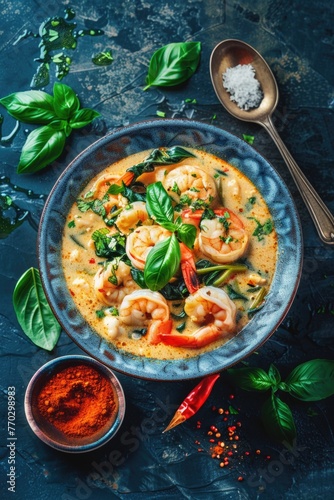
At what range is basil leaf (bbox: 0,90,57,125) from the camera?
16.3ft

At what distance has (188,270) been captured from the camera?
14.7 ft

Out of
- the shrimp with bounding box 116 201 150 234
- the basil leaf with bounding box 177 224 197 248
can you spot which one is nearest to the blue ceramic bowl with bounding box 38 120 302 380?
the shrimp with bounding box 116 201 150 234

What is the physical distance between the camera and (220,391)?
483 centimetres

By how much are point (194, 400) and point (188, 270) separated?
95 centimetres

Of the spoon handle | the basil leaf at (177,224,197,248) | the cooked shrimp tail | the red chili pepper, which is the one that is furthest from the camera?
the spoon handle

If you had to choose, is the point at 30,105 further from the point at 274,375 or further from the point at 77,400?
the point at 274,375

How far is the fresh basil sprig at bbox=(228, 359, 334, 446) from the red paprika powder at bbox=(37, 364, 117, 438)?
36.0 inches

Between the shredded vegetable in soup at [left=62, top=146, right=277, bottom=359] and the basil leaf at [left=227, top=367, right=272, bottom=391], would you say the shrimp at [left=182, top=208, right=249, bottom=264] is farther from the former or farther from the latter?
the basil leaf at [left=227, top=367, right=272, bottom=391]

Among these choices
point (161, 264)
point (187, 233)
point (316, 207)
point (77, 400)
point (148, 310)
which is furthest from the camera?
point (316, 207)

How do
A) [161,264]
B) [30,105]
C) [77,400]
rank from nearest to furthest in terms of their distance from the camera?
[161,264] → [77,400] → [30,105]

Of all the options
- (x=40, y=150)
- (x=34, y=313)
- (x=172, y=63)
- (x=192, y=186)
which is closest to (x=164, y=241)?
(x=192, y=186)

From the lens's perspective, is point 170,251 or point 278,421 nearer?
point 170,251

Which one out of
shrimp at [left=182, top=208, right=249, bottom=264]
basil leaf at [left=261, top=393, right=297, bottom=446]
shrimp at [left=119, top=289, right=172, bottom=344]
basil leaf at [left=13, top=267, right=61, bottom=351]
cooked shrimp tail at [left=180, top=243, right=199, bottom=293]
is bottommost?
basil leaf at [left=261, top=393, right=297, bottom=446]

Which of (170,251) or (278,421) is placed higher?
(170,251)
